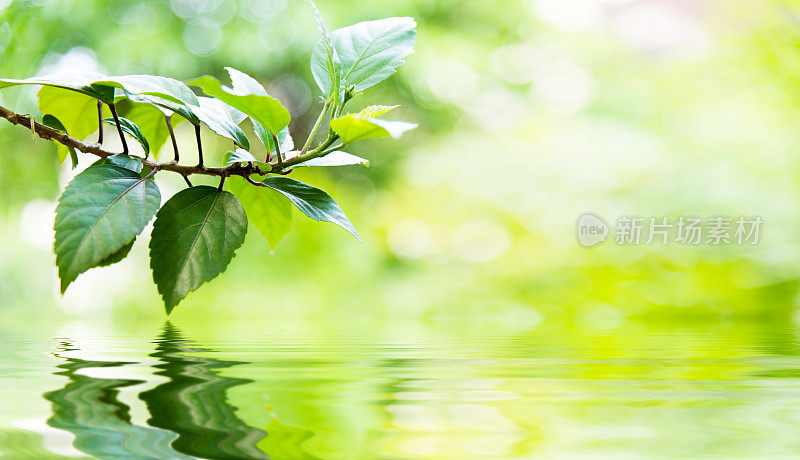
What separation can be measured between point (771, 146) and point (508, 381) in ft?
10.7

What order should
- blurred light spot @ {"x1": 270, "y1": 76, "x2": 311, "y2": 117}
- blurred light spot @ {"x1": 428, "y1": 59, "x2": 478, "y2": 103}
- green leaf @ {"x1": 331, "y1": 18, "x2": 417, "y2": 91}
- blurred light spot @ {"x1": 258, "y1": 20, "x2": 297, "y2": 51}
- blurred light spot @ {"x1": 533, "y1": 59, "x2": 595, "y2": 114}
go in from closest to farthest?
green leaf @ {"x1": 331, "y1": 18, "x2": 417, "y2": 91}
blurred light spot @ {"x1": 258, "y1": 20, "x2": 297, "y2": 51}
blurred light spot @ {"x1": 428, "y1": 59, "x2": 478, "y2": 103}
blurred light spot @ {"x1": 533, "y1": 59, "x2": 595, "y2": 114}
blurred light spot @ {"x1": 270, "y1": 76, "x2": 311, "y2": 117}

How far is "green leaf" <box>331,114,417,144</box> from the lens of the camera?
257mm

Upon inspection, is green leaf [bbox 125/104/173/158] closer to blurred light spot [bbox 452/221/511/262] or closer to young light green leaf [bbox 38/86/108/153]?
young light green leaf [bbox 38/86/108/153]

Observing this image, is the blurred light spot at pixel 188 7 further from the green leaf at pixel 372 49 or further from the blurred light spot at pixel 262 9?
the green leaf at pixel 372 49

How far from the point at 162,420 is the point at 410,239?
9.70 feet

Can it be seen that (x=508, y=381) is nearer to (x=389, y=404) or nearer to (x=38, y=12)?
(x=389, y=404)

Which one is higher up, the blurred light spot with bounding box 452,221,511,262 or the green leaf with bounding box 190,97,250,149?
the blurred light spot with bounding box 452,221,511,262

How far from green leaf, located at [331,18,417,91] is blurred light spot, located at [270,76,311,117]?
3097 mm

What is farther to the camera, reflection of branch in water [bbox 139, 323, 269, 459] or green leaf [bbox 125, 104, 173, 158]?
Result: green leaf [bbox 125, 104, 173, 158]

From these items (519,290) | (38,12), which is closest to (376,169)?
(519,290)

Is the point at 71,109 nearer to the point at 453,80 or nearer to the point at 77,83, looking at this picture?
the point at 77,83

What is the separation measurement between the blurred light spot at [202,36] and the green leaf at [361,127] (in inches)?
116

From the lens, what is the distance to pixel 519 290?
10.3 ft

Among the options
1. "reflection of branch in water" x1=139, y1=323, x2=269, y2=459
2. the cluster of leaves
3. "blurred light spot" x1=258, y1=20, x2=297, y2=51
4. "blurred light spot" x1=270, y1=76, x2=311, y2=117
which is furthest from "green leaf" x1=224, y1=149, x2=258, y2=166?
"blurred light spot" x1=270, y1=76, x2=311, y2=117
